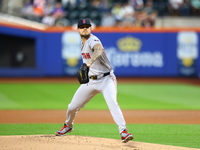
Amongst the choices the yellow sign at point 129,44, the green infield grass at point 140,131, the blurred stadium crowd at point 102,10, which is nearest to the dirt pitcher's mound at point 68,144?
the green infield grass at point 140,131

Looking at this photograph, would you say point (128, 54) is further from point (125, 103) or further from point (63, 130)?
point (63, 130)

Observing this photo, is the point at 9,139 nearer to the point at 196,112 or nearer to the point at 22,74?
the point at 196,112

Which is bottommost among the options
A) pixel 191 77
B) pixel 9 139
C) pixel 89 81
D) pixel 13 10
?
pixel 191 77

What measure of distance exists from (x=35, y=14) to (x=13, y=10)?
1663 millimetres

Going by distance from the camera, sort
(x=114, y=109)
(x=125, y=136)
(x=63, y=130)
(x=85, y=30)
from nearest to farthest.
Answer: (x=125, y=136) < (x=114, y=109) < (x=85, y=30) < (x=63, y=130)

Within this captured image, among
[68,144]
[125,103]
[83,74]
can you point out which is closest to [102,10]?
[125,103]

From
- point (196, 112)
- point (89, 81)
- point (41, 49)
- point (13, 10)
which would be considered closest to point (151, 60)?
point (41, 49)

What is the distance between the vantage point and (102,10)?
22172 mm

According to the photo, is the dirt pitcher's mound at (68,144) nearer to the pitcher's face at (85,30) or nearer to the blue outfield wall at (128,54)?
the pitcher's face at (85,30)

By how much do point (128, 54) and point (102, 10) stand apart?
2.76 meters

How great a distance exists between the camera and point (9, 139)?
698 centimetres

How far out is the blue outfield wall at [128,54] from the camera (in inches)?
826

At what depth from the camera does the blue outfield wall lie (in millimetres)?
20969

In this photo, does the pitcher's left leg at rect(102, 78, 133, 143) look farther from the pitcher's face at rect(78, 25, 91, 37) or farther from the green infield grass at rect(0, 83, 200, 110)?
the green infield grass at rect(0, 83, 200, 110)
